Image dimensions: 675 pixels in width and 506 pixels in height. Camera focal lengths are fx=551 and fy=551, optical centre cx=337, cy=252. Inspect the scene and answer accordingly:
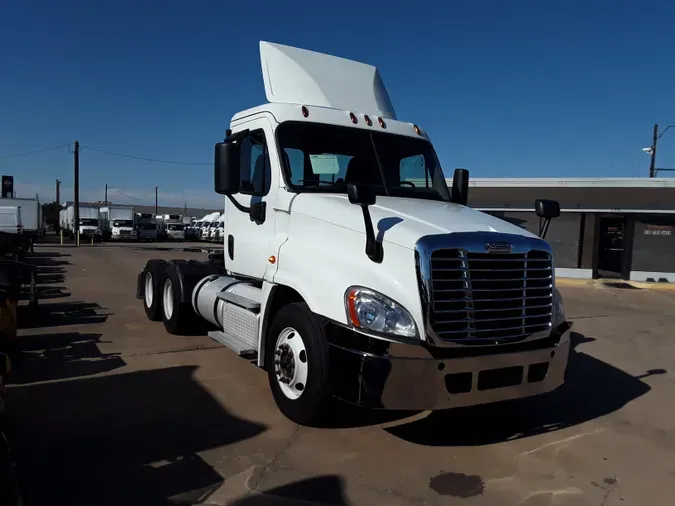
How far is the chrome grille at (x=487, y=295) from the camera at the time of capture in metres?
4.03

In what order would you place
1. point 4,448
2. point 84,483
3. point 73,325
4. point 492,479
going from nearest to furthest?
point 4,448, point 84,483, point 492,479, point 73,325

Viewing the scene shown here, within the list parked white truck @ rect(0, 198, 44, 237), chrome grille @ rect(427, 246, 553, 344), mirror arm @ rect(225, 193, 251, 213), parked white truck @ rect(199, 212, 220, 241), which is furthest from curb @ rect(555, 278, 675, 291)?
parked white truck @ rect(199, 212, 220, 241)

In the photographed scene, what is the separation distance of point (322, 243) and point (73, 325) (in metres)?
5.51

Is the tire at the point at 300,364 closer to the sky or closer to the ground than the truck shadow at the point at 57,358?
closer to the sky

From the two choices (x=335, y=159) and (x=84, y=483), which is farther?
(x=335, y=159)

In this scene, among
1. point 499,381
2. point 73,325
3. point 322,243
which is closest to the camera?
point 499,381

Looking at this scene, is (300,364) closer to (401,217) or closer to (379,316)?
(379,316)

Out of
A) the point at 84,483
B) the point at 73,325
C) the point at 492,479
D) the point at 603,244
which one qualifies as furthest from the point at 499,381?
the point at 603,244

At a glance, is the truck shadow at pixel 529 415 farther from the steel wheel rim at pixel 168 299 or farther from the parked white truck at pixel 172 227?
the parked white truck at pixel 172 227

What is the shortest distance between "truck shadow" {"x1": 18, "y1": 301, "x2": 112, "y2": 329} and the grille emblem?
685 centimetres

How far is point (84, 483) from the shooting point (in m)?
3.63

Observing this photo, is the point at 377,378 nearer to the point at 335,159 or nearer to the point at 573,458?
the point at 573,458

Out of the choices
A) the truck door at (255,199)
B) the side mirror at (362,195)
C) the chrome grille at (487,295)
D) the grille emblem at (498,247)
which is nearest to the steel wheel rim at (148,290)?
the truck door at (255,199)

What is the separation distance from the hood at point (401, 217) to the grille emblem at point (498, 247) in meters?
0.20
